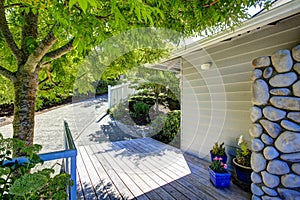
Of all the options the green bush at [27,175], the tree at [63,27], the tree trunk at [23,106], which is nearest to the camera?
the green bush at [27,175]

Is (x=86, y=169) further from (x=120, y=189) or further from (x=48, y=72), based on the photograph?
(x=48, y=72)

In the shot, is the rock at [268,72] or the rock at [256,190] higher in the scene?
the rock at [268,72]

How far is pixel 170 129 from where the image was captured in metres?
6.16

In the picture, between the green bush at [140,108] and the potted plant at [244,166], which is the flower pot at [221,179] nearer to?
the potted plant at [244,166]

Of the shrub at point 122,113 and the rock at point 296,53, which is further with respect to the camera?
the shrub at point 122,113

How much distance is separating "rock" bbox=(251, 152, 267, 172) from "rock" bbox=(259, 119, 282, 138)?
335mm

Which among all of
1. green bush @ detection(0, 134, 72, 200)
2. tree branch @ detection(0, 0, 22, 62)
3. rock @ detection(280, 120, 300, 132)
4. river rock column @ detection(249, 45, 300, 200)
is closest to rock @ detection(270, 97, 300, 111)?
river rock column @ detection(249, 45, 300, 200)

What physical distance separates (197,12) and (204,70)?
263 centimetres

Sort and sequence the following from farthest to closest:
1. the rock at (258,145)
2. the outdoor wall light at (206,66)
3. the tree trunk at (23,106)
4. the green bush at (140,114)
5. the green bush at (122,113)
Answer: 1. the green bush at (140,114)
2. the green bush at (122,113)
3. the outdoor wall light at (206,66)
4. the rock at (258,145)
5. the tree trunk at (23,106)

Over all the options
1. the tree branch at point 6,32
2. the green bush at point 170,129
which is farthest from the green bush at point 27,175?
the green bush at point 170,129

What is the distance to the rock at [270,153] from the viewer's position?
2.36m

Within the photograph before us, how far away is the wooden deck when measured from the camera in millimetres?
2891

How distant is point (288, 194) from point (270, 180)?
0.71 ft

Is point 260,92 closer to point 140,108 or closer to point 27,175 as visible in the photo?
point 27,175
